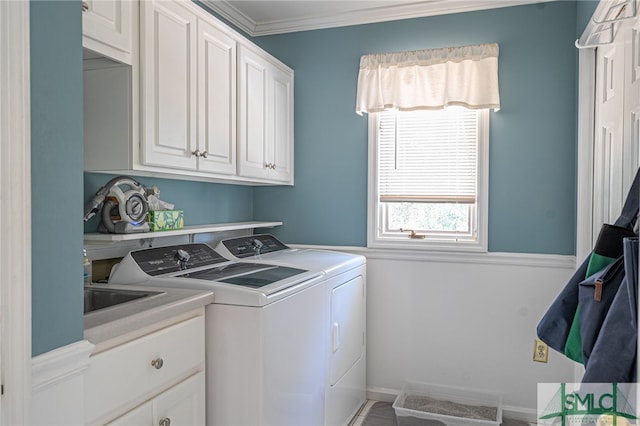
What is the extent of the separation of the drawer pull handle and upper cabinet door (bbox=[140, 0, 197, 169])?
0.80 m

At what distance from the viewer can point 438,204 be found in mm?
3166

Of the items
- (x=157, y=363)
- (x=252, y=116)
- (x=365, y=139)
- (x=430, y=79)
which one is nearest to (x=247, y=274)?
(x=157, y=363)

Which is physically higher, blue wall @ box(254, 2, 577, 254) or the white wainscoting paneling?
blue wall @ box(254, 2, 577, 254)

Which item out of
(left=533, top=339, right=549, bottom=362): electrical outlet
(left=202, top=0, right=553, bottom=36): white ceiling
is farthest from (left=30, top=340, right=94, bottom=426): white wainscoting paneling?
(left=533, top=339, right=549, bottom=362): electrical outlet

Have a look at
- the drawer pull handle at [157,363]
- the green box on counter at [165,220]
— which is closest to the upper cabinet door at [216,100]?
the green box on counter at [165,220]

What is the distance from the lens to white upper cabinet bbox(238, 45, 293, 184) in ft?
8.91

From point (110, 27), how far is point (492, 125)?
85.5 inches

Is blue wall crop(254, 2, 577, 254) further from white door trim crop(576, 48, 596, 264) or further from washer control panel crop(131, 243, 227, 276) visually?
washer control panel crop(131, 243, 227, 276)

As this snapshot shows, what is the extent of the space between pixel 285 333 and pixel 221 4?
209cm

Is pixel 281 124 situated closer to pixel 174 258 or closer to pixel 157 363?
pixel 174 258

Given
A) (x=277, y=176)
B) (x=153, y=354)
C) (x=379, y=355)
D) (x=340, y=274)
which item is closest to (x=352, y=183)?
(x=277, y=176)

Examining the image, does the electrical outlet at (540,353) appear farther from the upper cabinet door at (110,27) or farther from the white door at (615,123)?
the upper cabinet door at (110,27)

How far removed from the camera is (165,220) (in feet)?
7.84

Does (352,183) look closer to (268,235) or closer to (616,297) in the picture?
(268,235)
